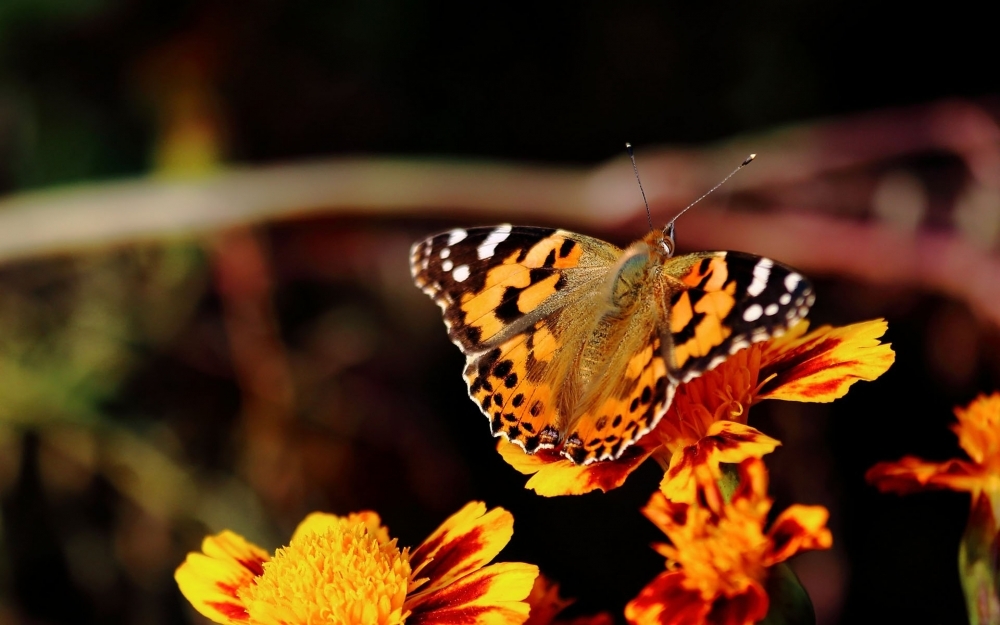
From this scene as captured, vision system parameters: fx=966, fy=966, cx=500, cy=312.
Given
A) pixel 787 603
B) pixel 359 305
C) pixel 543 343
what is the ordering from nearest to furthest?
pixel 787 603, pixel 543 343, pixel 359 305

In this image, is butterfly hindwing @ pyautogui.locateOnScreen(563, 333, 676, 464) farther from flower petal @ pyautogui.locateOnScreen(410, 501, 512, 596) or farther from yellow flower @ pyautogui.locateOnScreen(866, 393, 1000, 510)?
yellow flower @ pyautogui.locateOnScreen(866, 393, 1000, 510)

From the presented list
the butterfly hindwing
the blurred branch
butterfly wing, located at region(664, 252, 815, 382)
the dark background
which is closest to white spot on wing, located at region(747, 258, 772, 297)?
butterfly wing, located at region(664, 252, 815, 382)

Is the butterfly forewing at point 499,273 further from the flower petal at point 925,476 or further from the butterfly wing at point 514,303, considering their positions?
the flower petal at point 925,476

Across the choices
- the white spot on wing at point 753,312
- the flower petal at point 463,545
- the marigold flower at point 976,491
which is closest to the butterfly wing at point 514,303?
the flower petal at point 463,545

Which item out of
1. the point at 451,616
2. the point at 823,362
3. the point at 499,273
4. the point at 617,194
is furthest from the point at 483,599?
the point at 617,194

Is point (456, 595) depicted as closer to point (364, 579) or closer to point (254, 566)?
point (364, 579)

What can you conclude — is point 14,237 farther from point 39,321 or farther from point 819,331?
point 819,331

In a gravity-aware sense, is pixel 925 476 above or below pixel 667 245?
below
